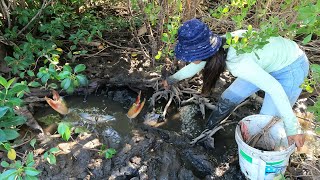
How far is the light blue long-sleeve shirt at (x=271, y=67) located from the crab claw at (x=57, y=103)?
1658 millimetres

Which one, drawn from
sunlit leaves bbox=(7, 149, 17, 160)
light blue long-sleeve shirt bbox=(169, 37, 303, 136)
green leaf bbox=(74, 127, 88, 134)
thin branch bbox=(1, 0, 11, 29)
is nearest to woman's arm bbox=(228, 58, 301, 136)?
light blue long-sleeve shirt bbox=(169, 37, 303, 136)

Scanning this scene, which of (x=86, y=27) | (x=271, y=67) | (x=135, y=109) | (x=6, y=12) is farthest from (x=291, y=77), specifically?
(x=6, y=12)

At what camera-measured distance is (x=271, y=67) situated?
2.55 meters

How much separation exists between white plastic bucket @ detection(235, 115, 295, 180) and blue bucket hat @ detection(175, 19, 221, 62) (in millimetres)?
651

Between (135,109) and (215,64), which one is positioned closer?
(215,64)

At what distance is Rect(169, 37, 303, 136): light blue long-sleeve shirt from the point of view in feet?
7.61

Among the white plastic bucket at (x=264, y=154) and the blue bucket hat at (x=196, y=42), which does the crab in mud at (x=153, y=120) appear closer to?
the white plastic bucket at (x=264, y=154)

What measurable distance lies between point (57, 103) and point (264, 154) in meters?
1.89

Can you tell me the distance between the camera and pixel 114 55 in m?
4.00

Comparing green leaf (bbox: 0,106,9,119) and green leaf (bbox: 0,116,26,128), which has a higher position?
green leaf (bbox: 0,106,9,119)

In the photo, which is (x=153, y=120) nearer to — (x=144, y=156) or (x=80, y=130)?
(x=144, y=156)

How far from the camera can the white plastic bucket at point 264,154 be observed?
238cm

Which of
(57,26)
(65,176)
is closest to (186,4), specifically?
(57,26)

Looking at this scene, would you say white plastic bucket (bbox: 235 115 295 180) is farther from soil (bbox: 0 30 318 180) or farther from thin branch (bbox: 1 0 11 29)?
thin branch (bbox: 1 0 11 29)
